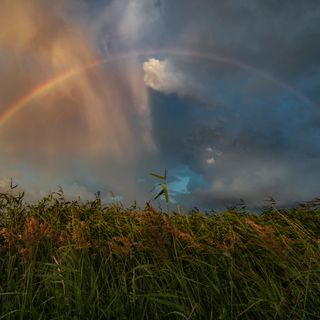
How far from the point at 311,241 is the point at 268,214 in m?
1.93

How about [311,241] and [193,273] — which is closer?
[193,273]

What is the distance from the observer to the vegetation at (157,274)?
14.1 feet

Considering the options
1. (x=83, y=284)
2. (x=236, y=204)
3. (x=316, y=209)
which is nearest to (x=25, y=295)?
(x=83, y=284)

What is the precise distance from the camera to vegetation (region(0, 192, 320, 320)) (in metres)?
4.29

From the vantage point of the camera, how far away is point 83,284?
478cm

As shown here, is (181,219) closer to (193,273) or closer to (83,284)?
(193,273)

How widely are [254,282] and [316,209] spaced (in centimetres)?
404

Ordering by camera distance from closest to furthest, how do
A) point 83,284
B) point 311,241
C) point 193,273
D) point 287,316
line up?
point 287,316, point 83,284, point 193,273, point 311,241

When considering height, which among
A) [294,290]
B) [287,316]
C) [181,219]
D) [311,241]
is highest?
[181,219]

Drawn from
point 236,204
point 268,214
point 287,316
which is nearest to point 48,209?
point 236,204

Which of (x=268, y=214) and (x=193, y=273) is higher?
(x=268, y=214)

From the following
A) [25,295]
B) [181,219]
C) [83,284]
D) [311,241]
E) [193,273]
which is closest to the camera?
[25,295]

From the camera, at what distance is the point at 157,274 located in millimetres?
5148

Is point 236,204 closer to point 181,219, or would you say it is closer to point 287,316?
point 181,219
